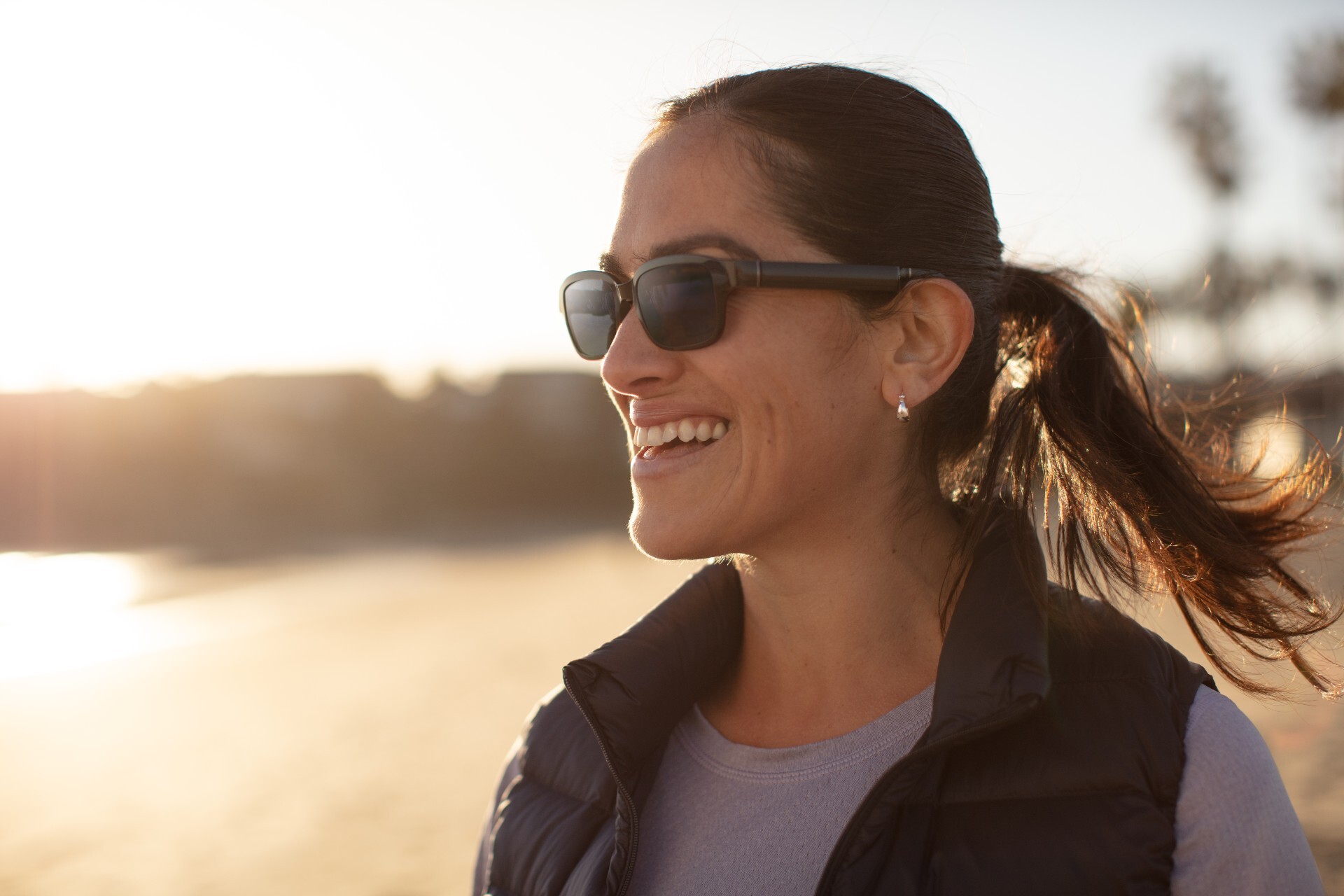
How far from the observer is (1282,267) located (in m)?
34.3

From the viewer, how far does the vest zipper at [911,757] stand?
5.47 ft

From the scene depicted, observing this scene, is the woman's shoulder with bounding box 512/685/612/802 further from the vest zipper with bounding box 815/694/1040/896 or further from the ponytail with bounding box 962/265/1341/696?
the ponytail with bounding box 962/265/1341/696

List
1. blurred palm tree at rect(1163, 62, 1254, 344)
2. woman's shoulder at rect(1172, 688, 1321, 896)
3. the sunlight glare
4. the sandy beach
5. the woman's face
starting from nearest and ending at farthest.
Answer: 1. woman's shoulder at rect(1172, 688, 1321, 896)
2. the woman's face
3. the sandy beach
4. the sunlight glare
5. blurred palm tree at rect(1163, 62, 1254, 344)

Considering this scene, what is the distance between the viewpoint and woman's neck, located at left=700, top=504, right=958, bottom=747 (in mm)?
2035

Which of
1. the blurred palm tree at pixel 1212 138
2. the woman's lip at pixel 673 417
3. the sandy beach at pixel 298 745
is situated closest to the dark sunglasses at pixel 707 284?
the woman's lip at pixel 673 417

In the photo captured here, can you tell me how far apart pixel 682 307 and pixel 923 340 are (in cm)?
50

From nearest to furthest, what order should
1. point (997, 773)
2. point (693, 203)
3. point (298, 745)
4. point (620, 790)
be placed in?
point (997, 773)
point (620, 790)
point (693, 203)
point (298, 745)

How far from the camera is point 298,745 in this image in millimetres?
7711

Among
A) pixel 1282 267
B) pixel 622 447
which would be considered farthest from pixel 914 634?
pixel 1282 267

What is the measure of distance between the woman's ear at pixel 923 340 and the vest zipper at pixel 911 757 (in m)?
0.66

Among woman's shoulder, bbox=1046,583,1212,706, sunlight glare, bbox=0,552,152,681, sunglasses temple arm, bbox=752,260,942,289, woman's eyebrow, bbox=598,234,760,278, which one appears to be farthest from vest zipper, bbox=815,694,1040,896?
sunlight glare, bbox=0,552,152,681

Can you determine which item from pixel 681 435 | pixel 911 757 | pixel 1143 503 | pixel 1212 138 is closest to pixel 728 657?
pixel 681 435

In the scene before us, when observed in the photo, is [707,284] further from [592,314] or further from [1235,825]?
[1235,825]

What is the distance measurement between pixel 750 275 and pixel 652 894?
1152 mm
